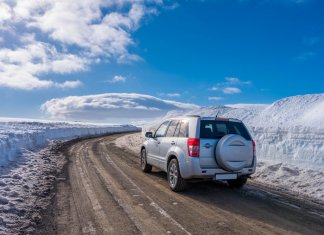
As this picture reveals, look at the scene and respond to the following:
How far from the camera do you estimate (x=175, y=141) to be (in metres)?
8.88

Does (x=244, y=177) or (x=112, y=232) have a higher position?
(x=244, y=177)

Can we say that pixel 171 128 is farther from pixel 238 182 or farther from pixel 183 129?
pixel 238 182

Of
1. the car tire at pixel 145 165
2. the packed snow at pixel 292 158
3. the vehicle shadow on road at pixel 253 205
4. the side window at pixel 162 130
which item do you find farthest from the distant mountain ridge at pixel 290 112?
the vehicle shadow on road at pixel 253 205

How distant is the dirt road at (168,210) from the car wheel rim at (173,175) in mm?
253

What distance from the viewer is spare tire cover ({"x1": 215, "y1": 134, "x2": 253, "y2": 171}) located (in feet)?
25.6

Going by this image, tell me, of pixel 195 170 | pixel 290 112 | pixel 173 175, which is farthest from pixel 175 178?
pixel 290 112

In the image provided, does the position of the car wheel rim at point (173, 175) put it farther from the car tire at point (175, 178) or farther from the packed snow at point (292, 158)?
the packed snow at point (292, 158)

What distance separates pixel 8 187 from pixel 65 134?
28.4 metres

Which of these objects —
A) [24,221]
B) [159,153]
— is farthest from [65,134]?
[24,221]

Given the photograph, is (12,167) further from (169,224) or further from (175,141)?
(169,224)

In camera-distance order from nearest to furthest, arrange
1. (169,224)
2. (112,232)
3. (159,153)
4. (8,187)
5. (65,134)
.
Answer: (112,232), (169,224), (8,187), (159,153), (65,134)

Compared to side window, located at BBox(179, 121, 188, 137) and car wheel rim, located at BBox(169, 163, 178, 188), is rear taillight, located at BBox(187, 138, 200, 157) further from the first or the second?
car wheel rim, located at BBox(169, 163, 178, 188)

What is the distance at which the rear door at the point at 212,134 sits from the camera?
7.93 meters

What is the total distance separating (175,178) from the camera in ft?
28.0
